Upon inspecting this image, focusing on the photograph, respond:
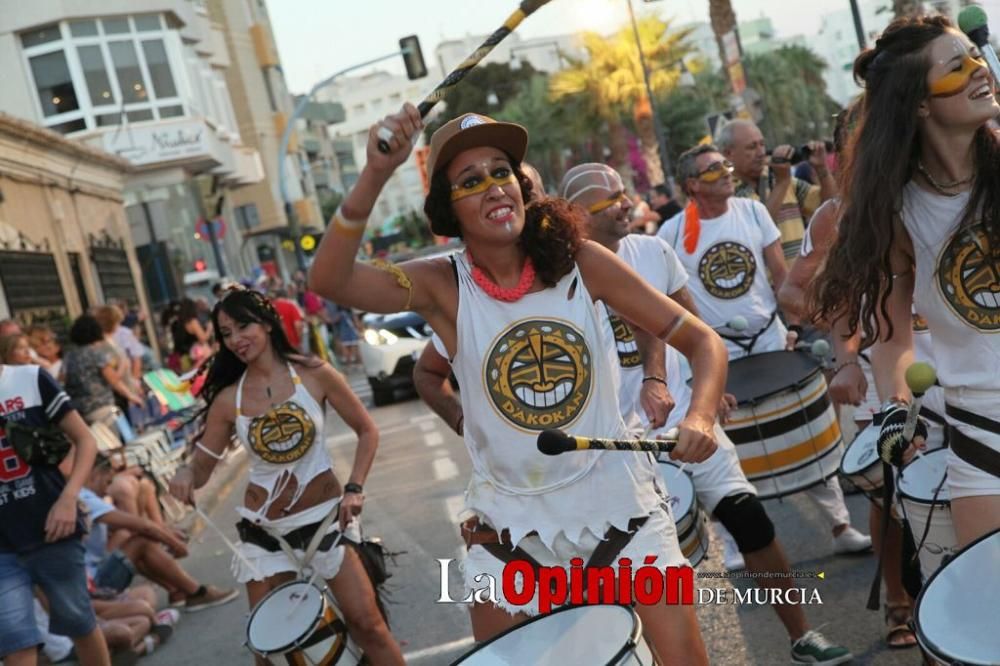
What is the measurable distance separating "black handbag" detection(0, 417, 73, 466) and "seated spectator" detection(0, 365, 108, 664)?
0.08 ft

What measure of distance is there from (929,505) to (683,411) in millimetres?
2109

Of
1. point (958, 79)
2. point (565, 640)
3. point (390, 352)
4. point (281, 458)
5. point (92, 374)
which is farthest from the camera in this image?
point (390, 352)

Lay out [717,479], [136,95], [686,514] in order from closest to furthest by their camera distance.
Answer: [686,514], [717,479], [136,95]

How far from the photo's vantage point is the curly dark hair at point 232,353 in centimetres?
601

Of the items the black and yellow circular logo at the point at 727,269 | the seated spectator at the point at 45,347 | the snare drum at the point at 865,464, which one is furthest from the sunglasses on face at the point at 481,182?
the seated spectator at the point at 45,347

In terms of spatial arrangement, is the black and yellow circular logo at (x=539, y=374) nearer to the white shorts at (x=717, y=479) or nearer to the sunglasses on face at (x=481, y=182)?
the sunglasses on face at (x=481, y=182)

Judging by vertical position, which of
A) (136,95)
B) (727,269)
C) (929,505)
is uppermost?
(136,95)

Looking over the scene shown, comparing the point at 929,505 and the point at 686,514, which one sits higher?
the point at 929,505

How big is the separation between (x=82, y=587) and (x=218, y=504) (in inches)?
271

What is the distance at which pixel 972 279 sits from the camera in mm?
3500

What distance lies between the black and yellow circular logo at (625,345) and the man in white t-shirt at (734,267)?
3.12 ft

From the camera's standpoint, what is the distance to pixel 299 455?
19.0 feet

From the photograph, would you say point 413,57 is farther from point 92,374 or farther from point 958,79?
point 958,79

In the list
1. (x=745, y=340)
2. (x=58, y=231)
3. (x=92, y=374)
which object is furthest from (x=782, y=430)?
(x=58, y=231)
